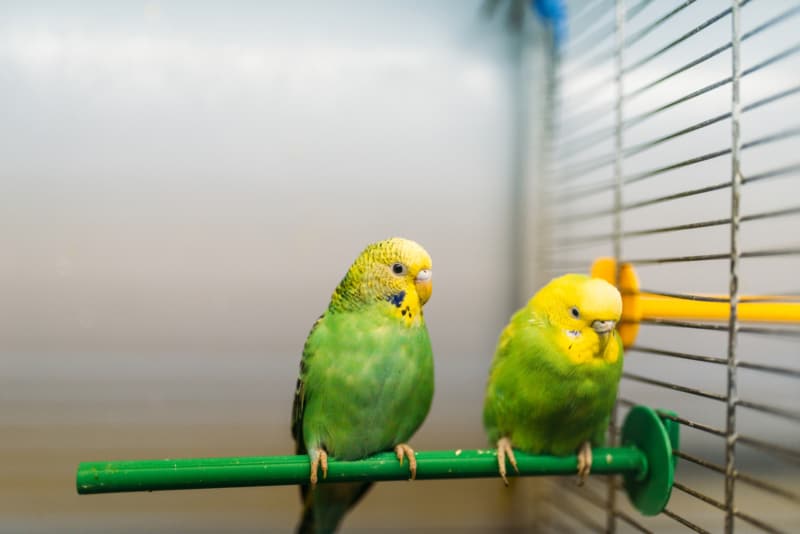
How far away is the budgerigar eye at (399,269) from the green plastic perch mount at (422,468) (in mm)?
389

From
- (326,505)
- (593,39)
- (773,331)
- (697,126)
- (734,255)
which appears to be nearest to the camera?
(773,331)

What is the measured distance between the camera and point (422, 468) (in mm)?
1324

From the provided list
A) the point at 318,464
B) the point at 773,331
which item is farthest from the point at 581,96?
the point at 318,464

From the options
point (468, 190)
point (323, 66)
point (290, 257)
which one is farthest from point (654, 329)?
point (323, 66)

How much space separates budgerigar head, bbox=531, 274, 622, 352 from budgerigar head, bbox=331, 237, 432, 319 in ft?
0.92

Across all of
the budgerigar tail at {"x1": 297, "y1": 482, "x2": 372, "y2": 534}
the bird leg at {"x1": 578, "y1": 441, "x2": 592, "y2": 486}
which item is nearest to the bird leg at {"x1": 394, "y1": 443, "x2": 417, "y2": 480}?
the budgerigar tail at {"x1": 297, "y1": 482, "x2": 372, "y2": 534}

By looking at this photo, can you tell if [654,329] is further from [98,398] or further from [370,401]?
[98,398]

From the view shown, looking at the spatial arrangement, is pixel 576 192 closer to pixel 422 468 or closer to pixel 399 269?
pixel 399 269

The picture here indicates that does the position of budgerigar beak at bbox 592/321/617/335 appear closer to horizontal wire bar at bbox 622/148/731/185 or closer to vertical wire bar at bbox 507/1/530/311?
horizontal wire bar at bbox 622/148/731/185

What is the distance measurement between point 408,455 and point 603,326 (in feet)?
1.60

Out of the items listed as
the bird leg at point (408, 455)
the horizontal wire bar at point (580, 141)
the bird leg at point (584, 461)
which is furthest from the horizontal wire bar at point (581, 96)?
the bird leg at point (408, 455)

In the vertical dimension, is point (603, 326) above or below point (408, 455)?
above

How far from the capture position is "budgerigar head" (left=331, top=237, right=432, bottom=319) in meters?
1.40

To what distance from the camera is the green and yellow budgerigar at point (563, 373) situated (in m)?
1.34
